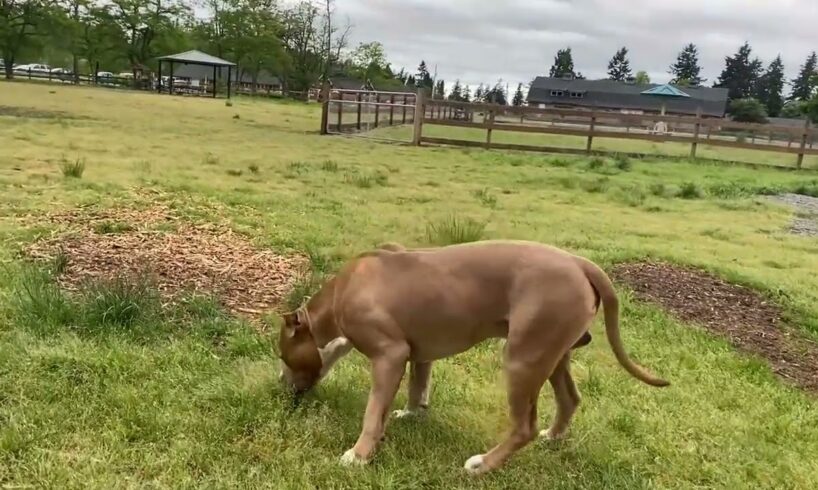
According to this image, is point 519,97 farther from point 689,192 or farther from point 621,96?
point 689,192

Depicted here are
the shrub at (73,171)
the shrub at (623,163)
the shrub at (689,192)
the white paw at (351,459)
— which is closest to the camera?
the white paw at (351,459)

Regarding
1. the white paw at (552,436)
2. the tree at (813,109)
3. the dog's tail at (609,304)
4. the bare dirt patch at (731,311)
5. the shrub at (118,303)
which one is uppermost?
the tree at (813,109)

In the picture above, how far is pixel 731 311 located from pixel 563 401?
9.46 feet

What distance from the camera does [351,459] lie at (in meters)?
3.17

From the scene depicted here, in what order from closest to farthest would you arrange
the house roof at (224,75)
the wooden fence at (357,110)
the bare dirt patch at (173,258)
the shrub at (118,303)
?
the shrub at (118,303), the bare dirt patch at (173,258), the wooden fence at (357,110), the house roof at (224,75)

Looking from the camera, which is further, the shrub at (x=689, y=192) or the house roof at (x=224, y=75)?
the house roof at (x=224, y=75)

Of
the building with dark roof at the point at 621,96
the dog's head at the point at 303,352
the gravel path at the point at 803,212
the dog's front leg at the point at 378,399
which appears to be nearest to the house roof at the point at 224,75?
the building with dark roof at the point at 621,96

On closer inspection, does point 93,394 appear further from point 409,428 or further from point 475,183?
point 475,183

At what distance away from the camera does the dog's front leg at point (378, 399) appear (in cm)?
320

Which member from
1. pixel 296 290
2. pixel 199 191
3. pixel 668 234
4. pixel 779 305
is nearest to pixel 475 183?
pixel 668 234

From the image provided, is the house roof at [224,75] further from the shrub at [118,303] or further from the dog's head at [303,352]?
the dog's head at [303,352]

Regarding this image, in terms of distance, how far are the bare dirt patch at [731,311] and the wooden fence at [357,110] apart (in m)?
15.0

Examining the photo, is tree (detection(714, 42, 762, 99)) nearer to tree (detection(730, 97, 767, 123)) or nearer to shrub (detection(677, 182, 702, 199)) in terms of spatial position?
tree (detection(730, 97, 767, 123))

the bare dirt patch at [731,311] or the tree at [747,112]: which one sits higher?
the tree at [747,112]
